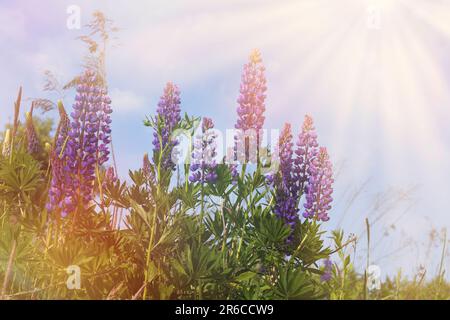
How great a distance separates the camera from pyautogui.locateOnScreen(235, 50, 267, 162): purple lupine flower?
4.00m

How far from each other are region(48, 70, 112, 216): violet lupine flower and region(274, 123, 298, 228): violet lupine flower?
1.16m

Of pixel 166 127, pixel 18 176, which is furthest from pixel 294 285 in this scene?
pixel 18 176

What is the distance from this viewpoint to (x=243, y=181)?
388cm

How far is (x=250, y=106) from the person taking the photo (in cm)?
404

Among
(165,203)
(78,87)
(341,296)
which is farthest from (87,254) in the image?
(341,296)

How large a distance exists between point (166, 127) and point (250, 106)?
0.61 meters

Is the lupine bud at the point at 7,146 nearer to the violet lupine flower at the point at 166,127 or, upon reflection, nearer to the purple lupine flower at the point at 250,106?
the violet lupine flower at the point at 166,127

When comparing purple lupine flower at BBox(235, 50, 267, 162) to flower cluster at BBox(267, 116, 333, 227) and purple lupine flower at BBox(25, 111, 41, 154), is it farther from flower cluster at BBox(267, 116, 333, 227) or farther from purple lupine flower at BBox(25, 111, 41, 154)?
purple lupine flower at BBox(25, 111, 41, 154)

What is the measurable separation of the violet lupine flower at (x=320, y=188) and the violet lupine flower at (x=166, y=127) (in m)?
0.96

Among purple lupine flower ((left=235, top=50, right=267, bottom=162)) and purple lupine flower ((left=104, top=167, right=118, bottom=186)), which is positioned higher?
purple lupine flower ((left=235, top=50, right=267, bottom=162))

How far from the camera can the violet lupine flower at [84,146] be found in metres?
3.41

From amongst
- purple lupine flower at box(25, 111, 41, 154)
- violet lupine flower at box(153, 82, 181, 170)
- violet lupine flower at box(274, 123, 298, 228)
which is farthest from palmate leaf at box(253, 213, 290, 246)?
purple lupine flower at box(25, 111, 41, 154)

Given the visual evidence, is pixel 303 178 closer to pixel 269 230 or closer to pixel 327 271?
pixel 269 230
